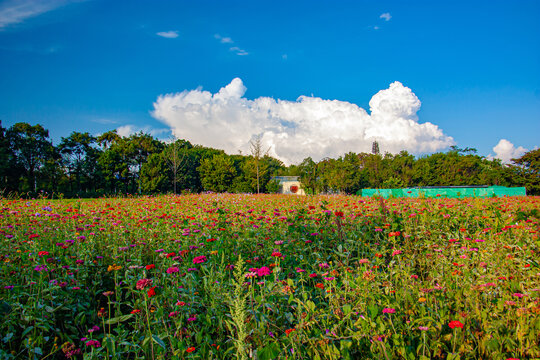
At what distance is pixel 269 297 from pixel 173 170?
34.5 meters

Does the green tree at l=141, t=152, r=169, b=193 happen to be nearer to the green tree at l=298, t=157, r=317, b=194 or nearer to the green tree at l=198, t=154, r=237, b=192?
the green tree at l=198, t=154, r=237, b=192

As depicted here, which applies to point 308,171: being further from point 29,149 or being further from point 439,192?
point 29,149

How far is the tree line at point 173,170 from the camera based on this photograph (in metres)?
30.3

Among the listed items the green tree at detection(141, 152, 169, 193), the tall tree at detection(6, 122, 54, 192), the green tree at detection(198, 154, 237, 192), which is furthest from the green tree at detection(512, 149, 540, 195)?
the tall tree at detection(6, 122, 54, 192)

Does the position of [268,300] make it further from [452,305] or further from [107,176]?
[107,176]

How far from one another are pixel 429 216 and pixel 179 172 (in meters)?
38.6

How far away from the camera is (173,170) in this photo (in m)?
34.6

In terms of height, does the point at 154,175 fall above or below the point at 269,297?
above

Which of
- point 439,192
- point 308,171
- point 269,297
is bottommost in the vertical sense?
point 269,297

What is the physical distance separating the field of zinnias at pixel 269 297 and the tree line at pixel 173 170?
2044cm

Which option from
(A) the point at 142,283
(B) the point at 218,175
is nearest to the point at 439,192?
(A) the point at 142,283

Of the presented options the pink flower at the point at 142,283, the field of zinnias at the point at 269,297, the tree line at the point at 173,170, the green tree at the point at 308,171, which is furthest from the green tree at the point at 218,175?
the pink flower at the point at 142,283

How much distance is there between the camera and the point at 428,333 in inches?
76.7

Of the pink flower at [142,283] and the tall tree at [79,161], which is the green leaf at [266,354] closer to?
the pink flower at [142,283]
